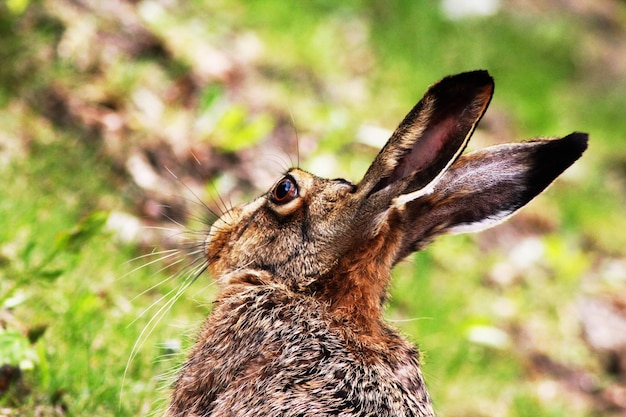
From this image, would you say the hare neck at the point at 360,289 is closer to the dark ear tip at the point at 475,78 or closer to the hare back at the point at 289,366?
the hare back at the point at 289,366

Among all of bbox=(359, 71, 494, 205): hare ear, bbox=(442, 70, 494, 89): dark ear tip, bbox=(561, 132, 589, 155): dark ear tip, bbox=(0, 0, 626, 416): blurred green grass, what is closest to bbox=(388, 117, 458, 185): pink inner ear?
bbox=(359, 71, 494, 205): hare ear

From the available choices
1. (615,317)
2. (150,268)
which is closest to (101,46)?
(150,268)

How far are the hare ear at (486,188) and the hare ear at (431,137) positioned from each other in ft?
1.29

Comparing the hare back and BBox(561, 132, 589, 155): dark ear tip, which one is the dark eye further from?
BBox(561, 132, 589, 155): dark ear tip

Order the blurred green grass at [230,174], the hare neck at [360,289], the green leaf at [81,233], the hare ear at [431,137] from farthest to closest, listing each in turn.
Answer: the blurred green grass at [230,174] < the green leaf at [81,233] < the hare neck at [360,289] < the hare ear at [431,137]

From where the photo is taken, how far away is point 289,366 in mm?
2951

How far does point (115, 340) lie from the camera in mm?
4082

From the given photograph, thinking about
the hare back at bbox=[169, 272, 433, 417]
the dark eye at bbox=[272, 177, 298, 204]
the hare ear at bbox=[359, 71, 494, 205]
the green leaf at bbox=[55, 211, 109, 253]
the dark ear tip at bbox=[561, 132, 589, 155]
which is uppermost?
the green leaf at bbox=[55, 211, 109, 253]

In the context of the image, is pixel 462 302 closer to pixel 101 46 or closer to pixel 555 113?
pixel 101 46

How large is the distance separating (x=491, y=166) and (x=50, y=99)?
334cm

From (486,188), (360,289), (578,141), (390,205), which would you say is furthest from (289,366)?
(578,141)

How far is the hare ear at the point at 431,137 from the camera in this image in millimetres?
2949

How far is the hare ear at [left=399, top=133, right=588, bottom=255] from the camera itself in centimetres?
335

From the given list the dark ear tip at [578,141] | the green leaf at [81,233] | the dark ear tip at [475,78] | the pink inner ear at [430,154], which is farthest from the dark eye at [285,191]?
the dark ear tip at [578,141]
